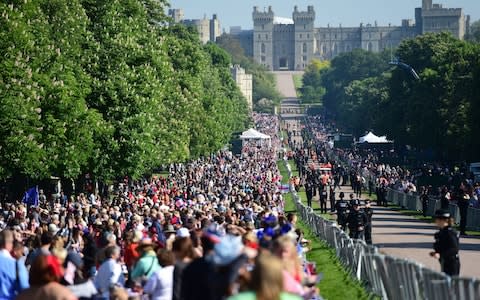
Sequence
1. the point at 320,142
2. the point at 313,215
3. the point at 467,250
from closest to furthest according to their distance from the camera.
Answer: the point at 467,250 < the point at 313,215 < the point at 320,142

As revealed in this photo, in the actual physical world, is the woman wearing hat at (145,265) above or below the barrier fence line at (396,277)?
above

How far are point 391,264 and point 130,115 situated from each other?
126 feet

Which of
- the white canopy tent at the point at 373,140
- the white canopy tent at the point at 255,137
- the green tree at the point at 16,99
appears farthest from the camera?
the white canopy tent at the point at 255,137

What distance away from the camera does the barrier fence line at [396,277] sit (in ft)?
51.1

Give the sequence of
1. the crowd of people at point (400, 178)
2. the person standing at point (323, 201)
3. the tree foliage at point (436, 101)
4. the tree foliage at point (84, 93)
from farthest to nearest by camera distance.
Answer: the tree foliage at point (436, 101)
the person standing at point (323, 201)
the crowd of people at point (400, 178)
the tree foliage at point (84, 93)

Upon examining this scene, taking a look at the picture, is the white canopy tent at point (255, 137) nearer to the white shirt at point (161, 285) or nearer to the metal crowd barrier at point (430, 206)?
the metal crowd barrier at point (430, 206)

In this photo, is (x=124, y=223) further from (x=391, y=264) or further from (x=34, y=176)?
(x=34, y=176)

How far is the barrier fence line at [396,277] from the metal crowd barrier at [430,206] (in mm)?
10739

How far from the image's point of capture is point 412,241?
37.8m

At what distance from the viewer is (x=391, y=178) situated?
73.6 metres

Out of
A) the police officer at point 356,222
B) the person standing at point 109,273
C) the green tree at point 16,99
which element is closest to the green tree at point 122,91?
the green tree at point 16,99

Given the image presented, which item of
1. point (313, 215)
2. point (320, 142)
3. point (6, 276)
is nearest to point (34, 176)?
point (313, 215)

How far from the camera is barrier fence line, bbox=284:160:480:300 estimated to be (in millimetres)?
15562

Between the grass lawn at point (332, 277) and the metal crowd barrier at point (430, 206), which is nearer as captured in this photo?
the grass lawn at point (332, 277)
